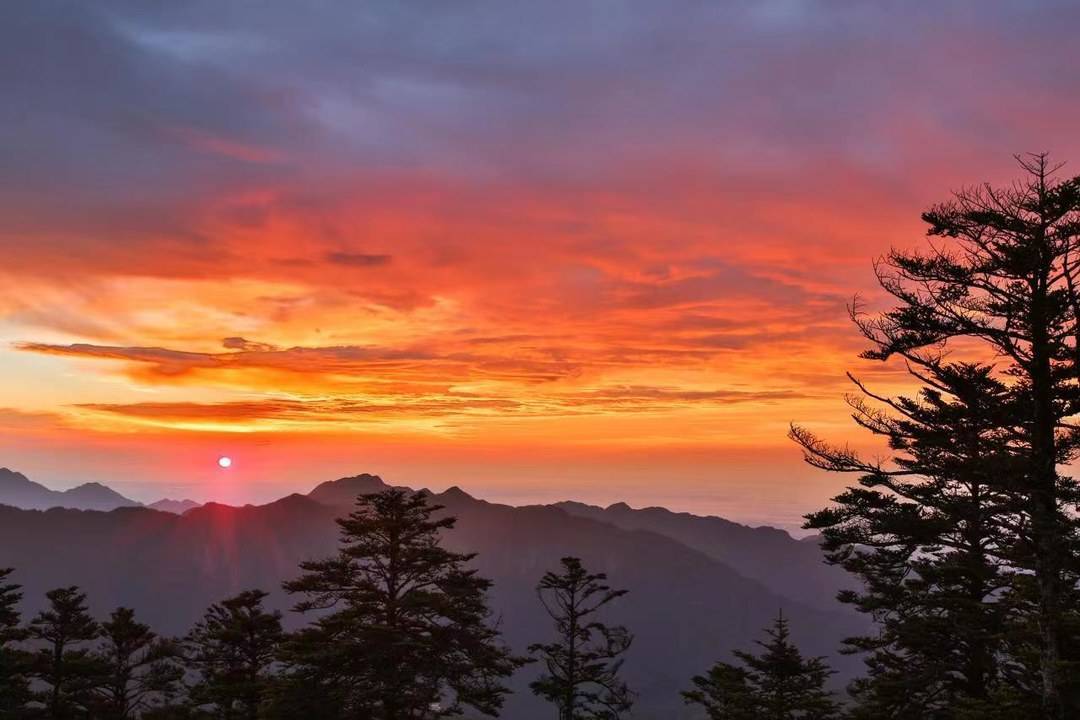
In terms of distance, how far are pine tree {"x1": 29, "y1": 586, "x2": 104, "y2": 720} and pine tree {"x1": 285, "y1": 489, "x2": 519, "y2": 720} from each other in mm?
12918

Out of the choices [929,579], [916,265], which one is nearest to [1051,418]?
[916,265]

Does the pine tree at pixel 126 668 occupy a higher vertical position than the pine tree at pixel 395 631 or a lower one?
lower

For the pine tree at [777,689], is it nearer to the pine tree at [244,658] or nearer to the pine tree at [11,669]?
the pine tree at [244,658]

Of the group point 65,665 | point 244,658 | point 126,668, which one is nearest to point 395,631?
point 244,658

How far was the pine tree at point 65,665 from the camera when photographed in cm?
3394

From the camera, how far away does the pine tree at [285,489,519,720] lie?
27.8 m

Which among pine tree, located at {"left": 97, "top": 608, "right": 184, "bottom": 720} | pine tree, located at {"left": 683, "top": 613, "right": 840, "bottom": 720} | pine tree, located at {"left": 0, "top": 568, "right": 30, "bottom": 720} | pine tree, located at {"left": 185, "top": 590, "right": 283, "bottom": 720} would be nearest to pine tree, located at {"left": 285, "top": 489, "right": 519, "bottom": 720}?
pine tree, located at {"left": 185, "top": 590, "right": 283, "bottom": 720}

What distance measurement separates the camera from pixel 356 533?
99.7ft

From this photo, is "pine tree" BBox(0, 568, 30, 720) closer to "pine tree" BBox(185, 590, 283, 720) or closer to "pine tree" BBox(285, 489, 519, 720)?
"pine tree" BBox(185, 590, 283, 720)

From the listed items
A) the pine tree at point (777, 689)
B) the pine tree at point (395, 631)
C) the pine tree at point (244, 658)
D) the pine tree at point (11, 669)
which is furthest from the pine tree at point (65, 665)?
the pine tree at point (777, 689)

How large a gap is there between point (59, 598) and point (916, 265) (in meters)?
39.1

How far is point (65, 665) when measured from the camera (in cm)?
3438

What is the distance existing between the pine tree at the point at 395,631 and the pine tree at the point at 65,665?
12.9 metres

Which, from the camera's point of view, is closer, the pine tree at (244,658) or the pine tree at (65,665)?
the pine tree at (244,658)
